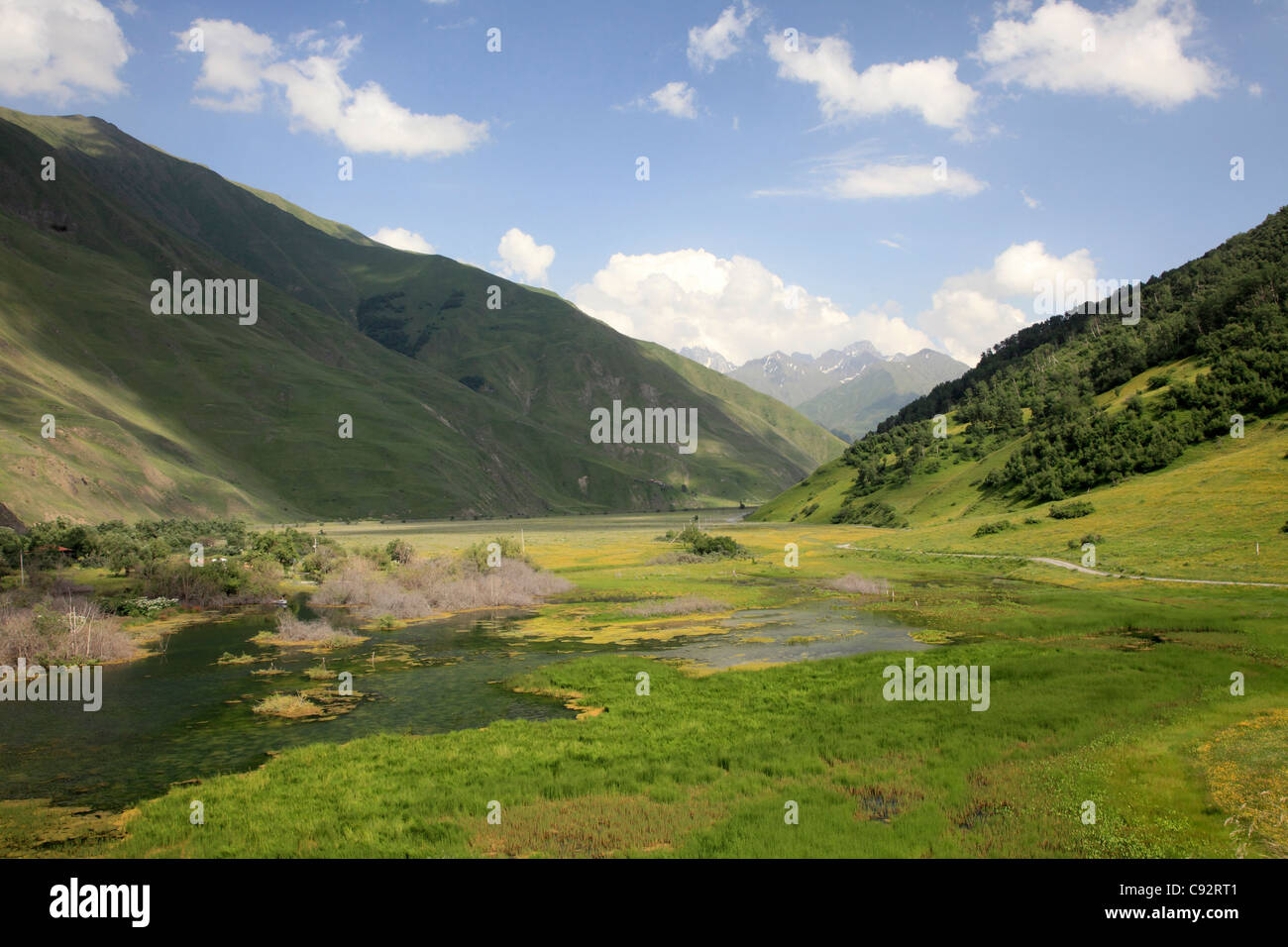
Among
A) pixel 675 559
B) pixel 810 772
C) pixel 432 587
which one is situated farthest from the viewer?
pixel 675 559

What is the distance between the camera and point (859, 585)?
218ft

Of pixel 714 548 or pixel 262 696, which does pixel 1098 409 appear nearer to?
pixel 714 548

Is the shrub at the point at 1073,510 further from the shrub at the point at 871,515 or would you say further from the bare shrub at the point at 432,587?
the bare shrub at the point at 432,587

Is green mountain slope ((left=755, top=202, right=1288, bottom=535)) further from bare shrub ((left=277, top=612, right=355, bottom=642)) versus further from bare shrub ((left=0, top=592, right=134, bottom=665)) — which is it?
bare shrub ((left=0, top=592, right=134, bottom=665))

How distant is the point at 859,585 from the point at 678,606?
1768 centimetres

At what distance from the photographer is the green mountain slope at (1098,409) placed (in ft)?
314

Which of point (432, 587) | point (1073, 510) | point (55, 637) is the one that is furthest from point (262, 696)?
point (1073, 510)

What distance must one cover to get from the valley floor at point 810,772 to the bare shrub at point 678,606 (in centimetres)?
1745

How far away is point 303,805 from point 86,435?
15706cm

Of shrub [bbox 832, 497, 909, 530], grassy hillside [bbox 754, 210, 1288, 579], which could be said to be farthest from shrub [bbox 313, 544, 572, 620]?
shrub [bbox 832, 497, 909, 530]

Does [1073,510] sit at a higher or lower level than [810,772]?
higher

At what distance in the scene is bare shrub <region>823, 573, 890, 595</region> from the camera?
2552 inches

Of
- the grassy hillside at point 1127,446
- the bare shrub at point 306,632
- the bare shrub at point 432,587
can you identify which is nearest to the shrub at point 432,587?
the bare shrub at point 432,587
